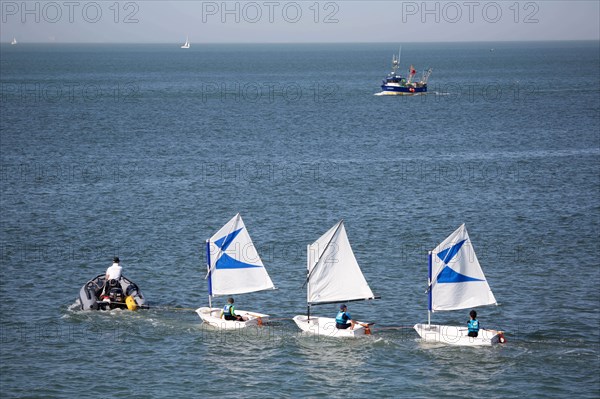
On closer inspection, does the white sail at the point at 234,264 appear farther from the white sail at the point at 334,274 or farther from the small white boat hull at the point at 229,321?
the white sail at the point at 334,274

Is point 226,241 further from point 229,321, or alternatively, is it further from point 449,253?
point 449,253

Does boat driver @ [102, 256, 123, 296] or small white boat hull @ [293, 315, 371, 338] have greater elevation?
boat driver @ [102, 256, 123, 296]

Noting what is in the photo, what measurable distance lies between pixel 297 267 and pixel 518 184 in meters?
38.3

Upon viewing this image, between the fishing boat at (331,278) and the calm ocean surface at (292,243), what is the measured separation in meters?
1.10

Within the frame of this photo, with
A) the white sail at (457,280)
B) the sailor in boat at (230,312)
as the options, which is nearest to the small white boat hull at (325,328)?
the sailor in boat at (230,312)

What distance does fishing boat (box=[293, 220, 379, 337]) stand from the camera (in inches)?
1941

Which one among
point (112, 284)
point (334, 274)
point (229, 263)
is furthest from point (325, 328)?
point (112, 284)

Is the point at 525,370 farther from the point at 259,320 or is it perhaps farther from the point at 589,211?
the point at 589,211

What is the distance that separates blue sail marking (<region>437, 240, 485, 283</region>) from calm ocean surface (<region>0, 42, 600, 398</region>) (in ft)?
12.7

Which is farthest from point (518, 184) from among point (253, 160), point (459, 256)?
point (459, 256)

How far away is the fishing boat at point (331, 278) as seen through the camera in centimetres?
4931

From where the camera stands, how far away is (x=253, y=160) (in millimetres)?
110500

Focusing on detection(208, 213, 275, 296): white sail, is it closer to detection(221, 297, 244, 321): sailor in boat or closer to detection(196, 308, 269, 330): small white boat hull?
detection(196, 308, 269, 330): small white boat hull

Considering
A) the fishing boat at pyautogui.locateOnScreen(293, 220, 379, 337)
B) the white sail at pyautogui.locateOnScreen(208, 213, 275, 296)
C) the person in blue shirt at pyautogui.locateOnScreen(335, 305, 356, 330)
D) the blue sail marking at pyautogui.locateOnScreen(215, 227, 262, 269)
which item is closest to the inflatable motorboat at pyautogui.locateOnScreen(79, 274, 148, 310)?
the white sail at pyautogui.locateOnScreen(208, 213, 275, 296)
